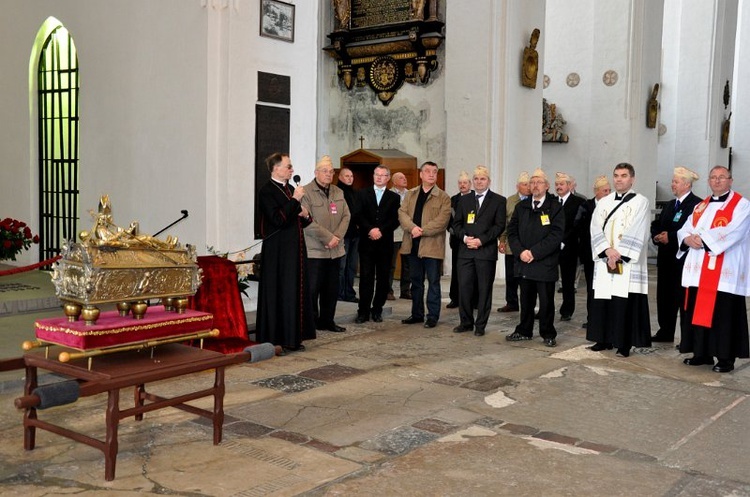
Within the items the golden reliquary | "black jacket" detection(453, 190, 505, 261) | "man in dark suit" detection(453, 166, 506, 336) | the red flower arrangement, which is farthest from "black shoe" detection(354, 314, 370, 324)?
the golden reliquary

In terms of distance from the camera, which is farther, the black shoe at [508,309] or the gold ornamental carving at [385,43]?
the gold ornamental carving at [385,43]

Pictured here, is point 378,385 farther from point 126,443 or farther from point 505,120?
point 505,120

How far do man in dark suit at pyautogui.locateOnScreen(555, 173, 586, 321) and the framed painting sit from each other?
140 inches

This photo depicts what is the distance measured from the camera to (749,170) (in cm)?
2080

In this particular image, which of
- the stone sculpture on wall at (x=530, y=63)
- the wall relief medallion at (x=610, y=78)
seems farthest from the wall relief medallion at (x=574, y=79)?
the stone sculpture on wall at (x=530, y=63)

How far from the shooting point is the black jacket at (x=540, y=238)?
7.71m

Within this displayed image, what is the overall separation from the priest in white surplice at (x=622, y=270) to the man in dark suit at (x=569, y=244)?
1818 millimetres

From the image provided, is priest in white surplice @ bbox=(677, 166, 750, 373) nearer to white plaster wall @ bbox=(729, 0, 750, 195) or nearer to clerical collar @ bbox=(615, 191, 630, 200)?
clerical collar @ bbox=(615, 191, 630, 200)

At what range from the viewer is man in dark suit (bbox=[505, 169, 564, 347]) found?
772cm

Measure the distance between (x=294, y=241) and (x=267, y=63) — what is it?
88.7 inches

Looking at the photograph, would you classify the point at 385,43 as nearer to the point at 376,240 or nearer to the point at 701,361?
the point at 376,240

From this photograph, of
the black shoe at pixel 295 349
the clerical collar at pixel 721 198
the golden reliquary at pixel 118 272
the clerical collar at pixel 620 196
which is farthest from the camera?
the clerical collar at pixel 620 196

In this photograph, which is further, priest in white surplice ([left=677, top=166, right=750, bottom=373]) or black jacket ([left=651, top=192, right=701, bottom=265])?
black jacket ([left=651, top=192, right=701, bottom=265])

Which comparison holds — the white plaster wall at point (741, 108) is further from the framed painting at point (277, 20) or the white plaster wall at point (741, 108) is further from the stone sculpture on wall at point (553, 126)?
the framed painting at point (277, 20)
